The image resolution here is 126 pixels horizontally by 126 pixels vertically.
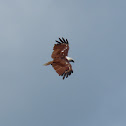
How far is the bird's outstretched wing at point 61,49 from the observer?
49.1 meters

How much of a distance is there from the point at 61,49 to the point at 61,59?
4.86 feet

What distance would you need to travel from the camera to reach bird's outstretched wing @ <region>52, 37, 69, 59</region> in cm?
4912

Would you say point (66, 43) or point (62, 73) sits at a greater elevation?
point (66, 43)

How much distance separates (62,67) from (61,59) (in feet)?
4.71

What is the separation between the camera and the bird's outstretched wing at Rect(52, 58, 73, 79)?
49.6m

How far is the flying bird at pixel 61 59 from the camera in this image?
49.2m

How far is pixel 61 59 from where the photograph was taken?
163 feet

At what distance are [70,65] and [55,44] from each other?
4.16 meters

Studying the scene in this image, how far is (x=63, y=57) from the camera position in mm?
49875

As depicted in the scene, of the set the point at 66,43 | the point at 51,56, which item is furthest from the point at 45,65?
the point at 66,43

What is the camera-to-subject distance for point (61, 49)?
163 ft

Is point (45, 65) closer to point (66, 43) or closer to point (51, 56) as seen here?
point (51, 56)

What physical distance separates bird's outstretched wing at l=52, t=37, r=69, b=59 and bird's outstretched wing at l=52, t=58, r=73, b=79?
681mm

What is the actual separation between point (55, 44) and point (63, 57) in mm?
2348
